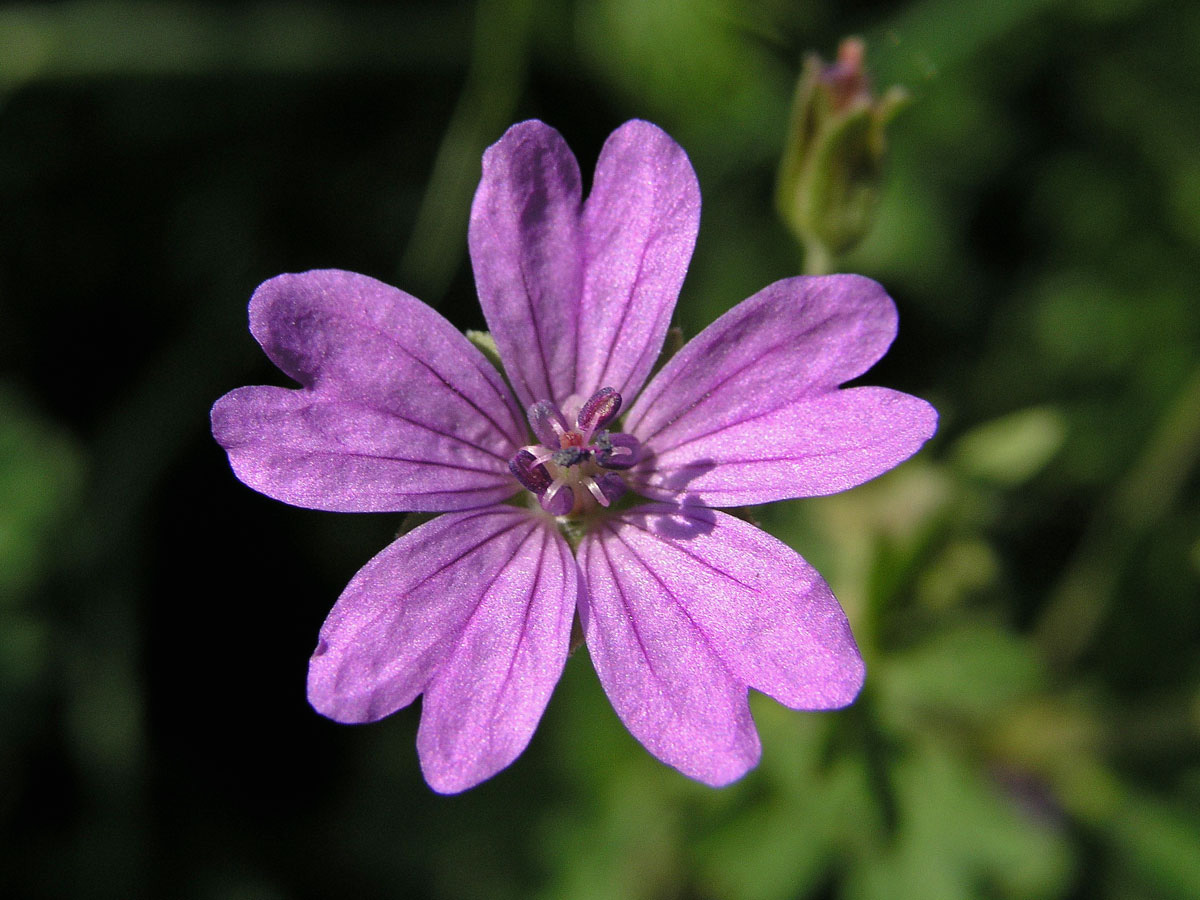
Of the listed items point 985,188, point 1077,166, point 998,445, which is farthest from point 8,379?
point 1077,166

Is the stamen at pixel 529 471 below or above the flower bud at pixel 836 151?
below

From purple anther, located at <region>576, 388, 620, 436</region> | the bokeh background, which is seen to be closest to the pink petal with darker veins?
purple anther, located at <region>576, 388, 620, 436</region>

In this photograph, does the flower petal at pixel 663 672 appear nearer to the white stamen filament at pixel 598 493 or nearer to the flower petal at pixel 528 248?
the white stamen filament at pixel 598 493

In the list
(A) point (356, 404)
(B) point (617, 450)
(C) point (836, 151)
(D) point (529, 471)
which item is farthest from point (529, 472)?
(C) point (836, 151)

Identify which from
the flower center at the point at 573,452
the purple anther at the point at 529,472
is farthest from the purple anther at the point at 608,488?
the purple anther at the point at 529,472

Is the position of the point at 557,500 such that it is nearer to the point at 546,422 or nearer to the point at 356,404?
the point at 546,422
